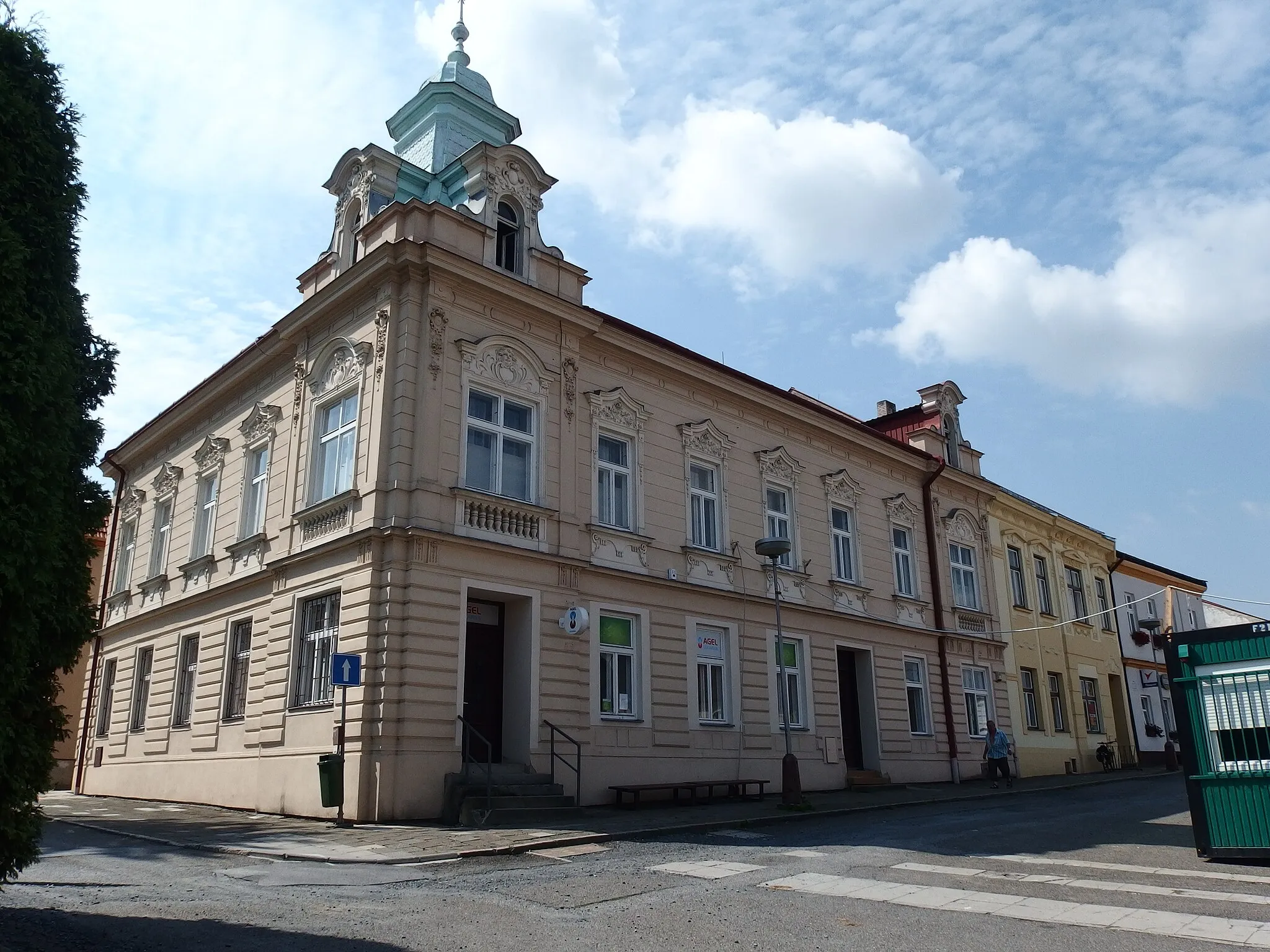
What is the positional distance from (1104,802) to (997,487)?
40.2 ft

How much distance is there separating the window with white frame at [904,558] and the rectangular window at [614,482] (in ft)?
31.2

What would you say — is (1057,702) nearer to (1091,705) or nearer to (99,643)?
(1091,705)

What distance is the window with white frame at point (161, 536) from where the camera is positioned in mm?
23484

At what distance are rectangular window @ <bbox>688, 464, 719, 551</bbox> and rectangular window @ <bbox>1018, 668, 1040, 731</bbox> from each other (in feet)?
43.4

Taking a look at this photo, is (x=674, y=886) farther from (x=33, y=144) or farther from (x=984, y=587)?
(x=984, y=587)

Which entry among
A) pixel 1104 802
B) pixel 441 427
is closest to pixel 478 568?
pixel 441 427

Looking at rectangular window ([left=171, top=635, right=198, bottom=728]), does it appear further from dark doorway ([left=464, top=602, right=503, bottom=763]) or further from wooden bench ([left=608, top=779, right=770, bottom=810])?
wooden bench ([left=608, top=779, right=770, bottom=810])

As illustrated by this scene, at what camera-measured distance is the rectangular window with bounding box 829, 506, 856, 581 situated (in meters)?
23.6

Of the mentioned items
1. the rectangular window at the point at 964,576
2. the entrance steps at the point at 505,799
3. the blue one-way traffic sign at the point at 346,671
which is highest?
the rectangular window at the point at 964,576

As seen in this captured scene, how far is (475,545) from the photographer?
50.5ft

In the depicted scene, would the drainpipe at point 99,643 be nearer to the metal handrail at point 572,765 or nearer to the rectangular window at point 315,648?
the rectangular window at point 315,648

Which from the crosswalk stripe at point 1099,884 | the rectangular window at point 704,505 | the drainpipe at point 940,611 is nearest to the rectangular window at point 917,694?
the drainpipe at point 940,611

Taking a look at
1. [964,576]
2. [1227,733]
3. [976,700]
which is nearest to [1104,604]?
[964,576]

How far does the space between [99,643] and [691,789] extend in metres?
17.5
